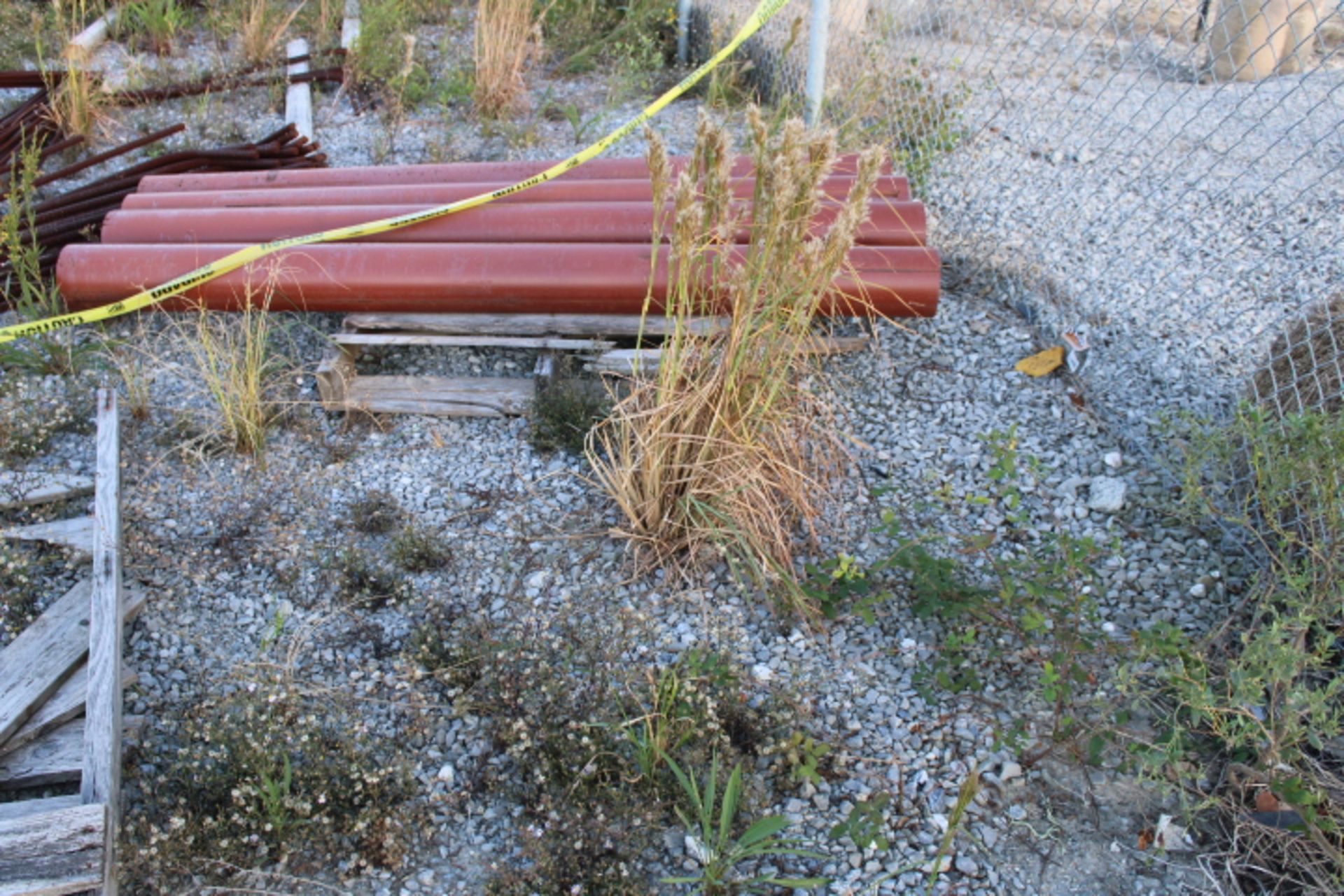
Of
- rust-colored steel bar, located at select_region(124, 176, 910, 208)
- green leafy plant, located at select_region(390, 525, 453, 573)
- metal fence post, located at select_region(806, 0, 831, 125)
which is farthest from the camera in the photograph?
metal fence post, located at select_region(806, 0, 831, 125)

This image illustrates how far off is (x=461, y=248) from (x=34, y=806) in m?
2.29

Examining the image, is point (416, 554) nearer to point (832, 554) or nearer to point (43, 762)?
point (43, 762)

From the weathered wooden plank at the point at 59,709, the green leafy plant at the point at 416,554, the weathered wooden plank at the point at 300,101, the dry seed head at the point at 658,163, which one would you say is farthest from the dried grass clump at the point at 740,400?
the weathered wooden plank at the point at 300,101

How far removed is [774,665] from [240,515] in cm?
184

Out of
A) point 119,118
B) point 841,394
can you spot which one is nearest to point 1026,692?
point 841,394

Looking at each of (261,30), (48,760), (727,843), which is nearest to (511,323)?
(48,760)

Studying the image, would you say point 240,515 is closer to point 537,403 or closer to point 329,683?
point 329,683

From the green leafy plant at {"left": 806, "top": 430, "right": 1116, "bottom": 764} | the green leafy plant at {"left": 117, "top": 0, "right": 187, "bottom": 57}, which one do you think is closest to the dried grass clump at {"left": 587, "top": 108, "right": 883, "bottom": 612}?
the green leafy plant at {"left": 806, "top": 430, "right": 1116, "bottom": 764}

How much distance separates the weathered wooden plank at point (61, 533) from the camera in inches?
127

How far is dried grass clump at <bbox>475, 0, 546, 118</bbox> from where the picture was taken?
19.8 ft

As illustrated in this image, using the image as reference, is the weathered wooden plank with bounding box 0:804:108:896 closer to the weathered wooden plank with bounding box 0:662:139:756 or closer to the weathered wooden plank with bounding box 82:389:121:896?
the weathered wooden plank with bounding box 82:389:121:896

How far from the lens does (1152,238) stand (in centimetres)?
475

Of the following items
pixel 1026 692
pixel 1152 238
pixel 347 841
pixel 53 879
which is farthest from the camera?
pixel 1152 238

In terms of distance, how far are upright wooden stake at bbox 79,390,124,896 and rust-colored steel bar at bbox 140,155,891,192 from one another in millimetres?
1668
